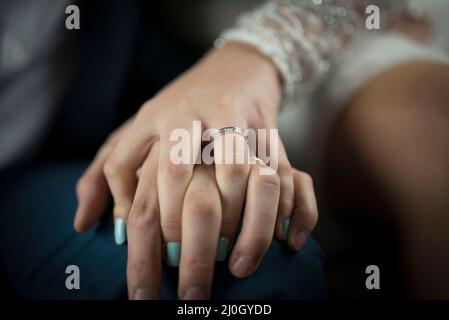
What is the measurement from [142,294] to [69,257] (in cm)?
9

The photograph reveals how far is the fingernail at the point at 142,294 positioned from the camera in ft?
0.88

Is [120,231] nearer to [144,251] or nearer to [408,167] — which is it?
[144,251]

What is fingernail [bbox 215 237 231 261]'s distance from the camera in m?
0.28

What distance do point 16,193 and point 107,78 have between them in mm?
149

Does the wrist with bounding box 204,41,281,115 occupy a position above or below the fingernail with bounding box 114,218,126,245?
above

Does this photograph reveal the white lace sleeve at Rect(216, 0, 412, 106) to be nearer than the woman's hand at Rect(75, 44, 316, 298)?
No

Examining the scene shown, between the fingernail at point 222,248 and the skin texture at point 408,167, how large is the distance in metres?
0.13

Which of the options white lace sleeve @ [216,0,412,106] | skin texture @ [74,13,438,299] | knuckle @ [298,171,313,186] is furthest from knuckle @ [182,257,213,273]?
white lace sleeve @ [216,0,412,106]

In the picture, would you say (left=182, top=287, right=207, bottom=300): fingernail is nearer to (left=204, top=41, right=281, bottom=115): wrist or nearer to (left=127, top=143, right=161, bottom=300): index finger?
(left=127, top=143, right=161, bottom=300): index finger

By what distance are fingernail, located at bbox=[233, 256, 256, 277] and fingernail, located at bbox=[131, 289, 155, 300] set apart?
0.06 m

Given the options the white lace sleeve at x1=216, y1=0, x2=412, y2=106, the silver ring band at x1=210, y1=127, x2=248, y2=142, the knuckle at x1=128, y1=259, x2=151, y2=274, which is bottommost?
the knuckle at x1=128, y1=259, x2=151, y2=274

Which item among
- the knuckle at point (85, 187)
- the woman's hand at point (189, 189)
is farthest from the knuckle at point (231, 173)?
the knuckle at point (85, 187)

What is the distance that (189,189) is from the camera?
0.27m

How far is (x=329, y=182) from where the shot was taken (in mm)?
372
